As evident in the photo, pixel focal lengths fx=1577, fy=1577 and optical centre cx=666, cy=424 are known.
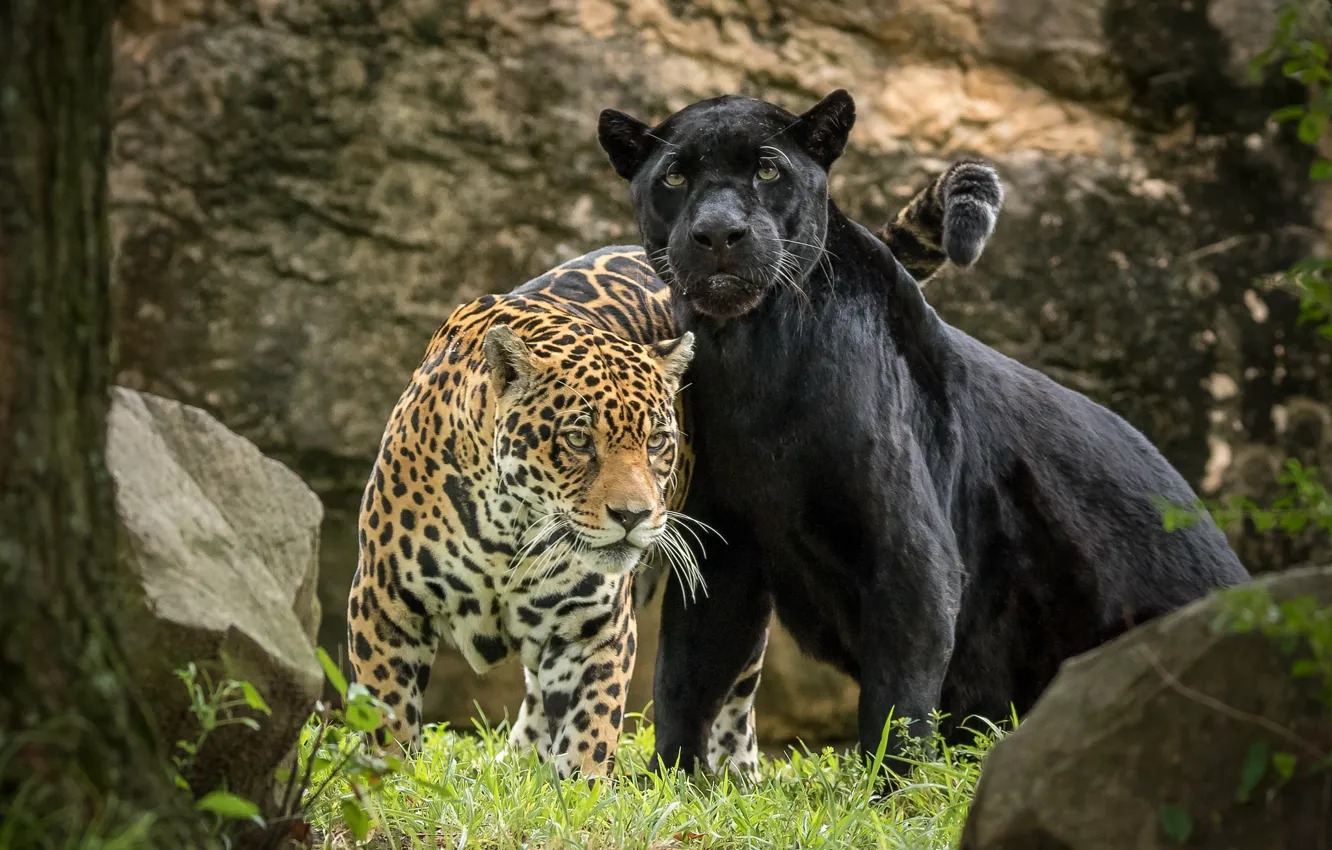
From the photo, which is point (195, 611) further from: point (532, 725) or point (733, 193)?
point (532, 725)

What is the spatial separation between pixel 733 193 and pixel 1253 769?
266cm

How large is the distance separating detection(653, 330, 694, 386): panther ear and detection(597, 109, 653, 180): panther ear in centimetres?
62

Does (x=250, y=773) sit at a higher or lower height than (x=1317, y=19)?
lower

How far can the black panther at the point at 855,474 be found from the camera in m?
4.94

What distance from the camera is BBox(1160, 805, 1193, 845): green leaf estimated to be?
2838 mm

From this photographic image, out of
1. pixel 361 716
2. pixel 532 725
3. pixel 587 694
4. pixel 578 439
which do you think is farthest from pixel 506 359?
pixel 361 716

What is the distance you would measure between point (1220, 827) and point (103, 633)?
6.64ft

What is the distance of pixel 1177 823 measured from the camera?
284 cm

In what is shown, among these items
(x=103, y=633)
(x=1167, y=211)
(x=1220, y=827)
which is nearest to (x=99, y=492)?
(x=103, y=633)

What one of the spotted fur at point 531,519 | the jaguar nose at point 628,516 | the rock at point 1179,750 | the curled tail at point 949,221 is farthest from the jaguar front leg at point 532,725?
the rock at point 1179,750

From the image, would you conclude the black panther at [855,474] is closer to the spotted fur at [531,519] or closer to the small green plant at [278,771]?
the spotted fur at [531,519]

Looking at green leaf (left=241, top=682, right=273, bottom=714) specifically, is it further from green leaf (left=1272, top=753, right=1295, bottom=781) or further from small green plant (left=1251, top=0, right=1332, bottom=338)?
small green plant (left=1251, top=0, right=1332, bottom=338)

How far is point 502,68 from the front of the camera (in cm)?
841

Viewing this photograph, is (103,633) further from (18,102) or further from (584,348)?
(584,348)
